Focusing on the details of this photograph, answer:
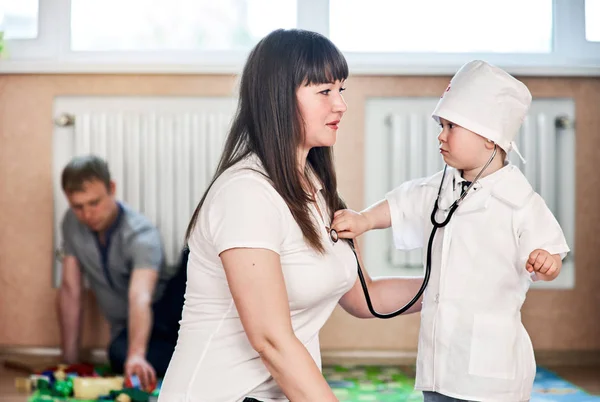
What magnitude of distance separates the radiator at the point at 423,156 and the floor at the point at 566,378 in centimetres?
37

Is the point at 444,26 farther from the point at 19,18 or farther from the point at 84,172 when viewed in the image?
the point at 19,18

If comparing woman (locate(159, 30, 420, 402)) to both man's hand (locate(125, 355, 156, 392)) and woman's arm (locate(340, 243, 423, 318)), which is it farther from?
man's hand (locate(125, 355, 156, 392))

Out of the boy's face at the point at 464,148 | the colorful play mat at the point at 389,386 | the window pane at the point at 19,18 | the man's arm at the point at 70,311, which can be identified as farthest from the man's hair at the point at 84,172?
the boy's face at the point at 464,148

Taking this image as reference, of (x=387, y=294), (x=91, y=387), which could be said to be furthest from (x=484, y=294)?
(x=91, y=387)

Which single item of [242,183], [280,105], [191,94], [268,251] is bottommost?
[268,251]

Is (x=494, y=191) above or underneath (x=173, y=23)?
underneath

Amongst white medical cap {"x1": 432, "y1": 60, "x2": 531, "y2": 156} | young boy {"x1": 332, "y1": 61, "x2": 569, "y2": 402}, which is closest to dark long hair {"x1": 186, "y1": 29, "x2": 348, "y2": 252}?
young boy {"x1": 332, "y1": 61, "x2": 569, "y2": 402}

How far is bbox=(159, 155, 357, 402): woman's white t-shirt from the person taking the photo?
4.33 ft

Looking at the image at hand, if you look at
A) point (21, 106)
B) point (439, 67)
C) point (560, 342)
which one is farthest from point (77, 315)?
point (560, 342)

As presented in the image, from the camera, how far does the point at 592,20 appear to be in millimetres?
3586

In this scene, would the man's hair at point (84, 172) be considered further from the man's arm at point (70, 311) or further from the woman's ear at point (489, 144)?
the woman's ear at point (489, 144)

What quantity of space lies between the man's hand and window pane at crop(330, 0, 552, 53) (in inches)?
62.5

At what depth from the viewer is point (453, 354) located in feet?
5.31

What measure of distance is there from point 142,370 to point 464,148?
1.75m
